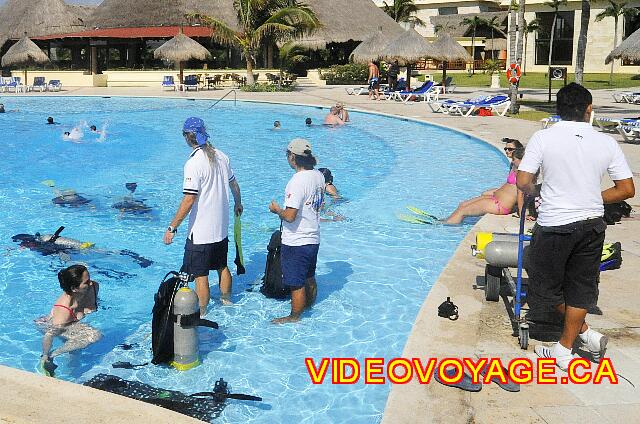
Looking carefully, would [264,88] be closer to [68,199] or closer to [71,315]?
[68,199]

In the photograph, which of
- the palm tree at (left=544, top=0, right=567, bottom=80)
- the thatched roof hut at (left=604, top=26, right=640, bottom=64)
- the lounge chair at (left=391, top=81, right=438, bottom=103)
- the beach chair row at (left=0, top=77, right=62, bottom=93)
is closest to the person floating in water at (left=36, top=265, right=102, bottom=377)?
the thatched roof hut at (left=604, top=26, right=640, bottom=64)

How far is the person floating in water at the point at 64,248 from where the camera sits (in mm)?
8156

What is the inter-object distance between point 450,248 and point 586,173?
441 centimetres

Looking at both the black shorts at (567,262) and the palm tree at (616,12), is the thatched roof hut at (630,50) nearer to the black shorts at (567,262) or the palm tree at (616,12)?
the black shorts at (567,262)

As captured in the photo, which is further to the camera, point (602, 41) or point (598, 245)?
point (602, 41)

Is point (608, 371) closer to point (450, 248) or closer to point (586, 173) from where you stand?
point (586, 173)

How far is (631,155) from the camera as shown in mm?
13070

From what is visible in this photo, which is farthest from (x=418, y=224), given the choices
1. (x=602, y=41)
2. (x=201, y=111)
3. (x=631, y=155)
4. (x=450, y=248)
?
(x=602, y=41)

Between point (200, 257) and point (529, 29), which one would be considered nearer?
point (200, 257)

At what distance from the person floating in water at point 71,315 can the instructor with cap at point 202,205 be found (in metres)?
0.83

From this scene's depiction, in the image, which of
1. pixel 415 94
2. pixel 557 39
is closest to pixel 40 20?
pixel 415 94

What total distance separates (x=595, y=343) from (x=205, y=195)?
3.10 metres

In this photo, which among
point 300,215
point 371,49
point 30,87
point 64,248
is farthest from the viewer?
point 30,87

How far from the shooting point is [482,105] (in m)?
22.0
